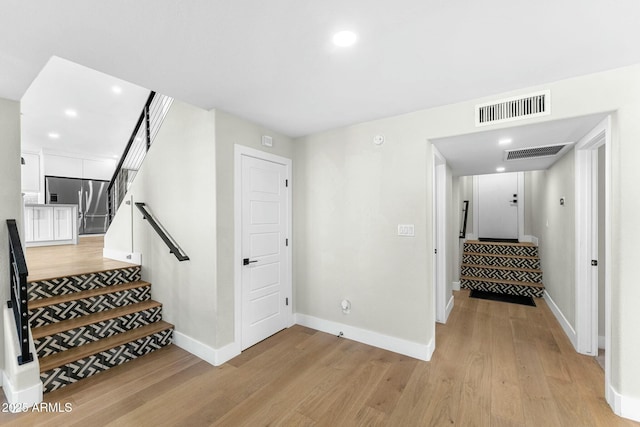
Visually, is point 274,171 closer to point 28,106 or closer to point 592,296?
point 592,296

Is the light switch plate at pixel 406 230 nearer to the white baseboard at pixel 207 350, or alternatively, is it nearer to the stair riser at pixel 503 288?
the white baseboard at pixel 207 350

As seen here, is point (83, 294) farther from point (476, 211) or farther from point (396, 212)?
point (476, 211)

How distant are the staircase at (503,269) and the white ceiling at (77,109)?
6.18 metres

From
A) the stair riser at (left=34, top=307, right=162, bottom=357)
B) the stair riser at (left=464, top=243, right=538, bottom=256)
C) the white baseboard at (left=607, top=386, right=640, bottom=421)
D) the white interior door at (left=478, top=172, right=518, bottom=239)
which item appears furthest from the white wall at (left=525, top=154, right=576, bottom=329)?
the stair riser at (left=34, top=307, right=162, bottom=357)

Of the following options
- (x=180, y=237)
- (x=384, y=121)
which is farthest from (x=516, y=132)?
(x=180, y=237)

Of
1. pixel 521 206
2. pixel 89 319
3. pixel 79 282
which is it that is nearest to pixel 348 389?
pixel 89 319

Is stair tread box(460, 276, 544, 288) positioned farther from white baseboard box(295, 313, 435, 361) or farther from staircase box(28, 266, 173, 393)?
staircase box(28, 266, 173, 393)

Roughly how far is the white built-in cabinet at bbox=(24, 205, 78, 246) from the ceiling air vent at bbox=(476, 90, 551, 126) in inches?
301

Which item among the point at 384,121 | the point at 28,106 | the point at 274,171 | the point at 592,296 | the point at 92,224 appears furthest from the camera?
the point at 92,224

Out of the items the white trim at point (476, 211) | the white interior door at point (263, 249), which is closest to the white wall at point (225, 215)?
the white interior door at point (263, 249)

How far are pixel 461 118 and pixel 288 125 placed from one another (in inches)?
69.0

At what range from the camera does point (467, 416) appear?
194cm

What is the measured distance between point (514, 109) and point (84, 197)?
9.50 meters

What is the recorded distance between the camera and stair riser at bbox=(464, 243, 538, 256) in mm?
5090
